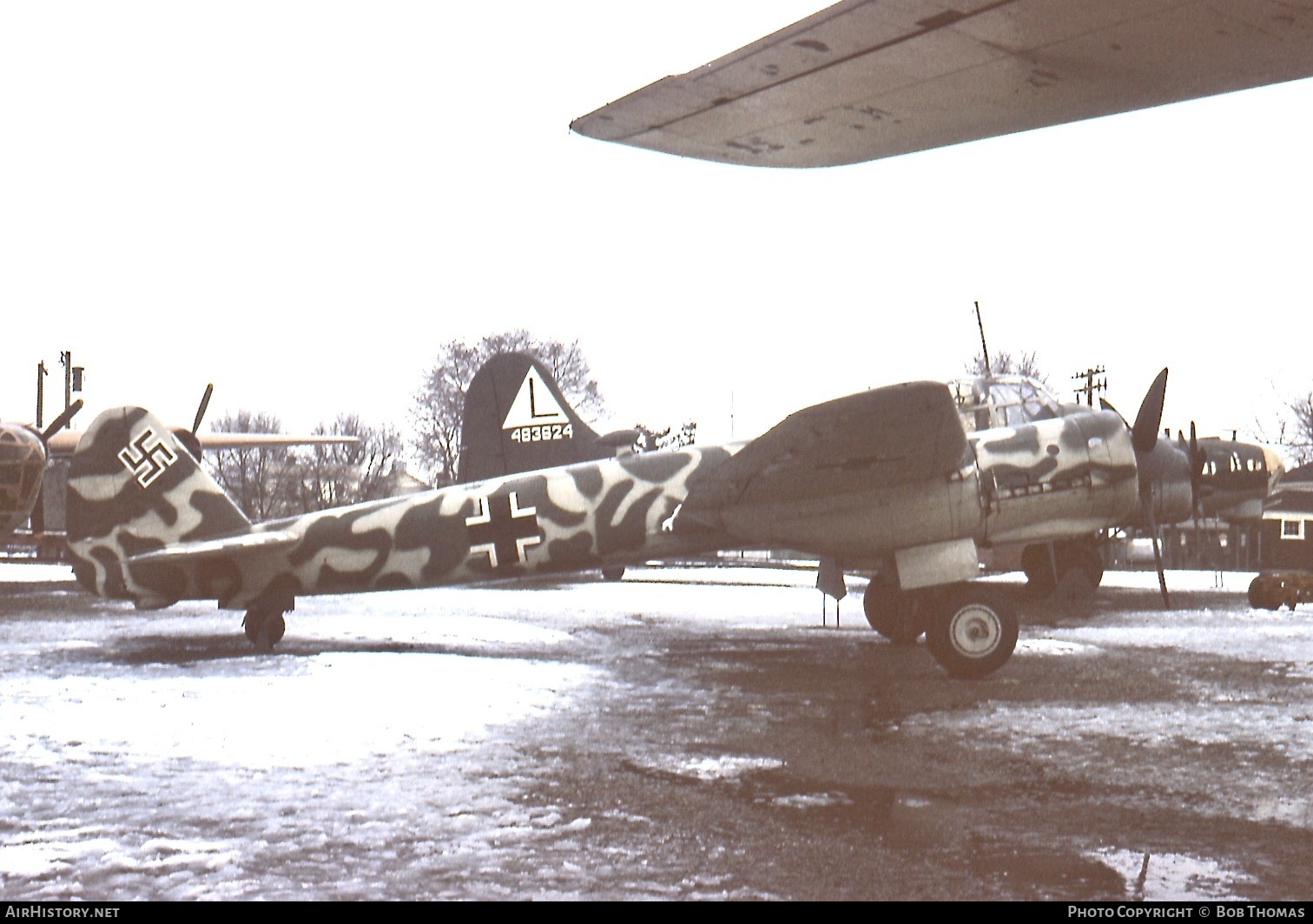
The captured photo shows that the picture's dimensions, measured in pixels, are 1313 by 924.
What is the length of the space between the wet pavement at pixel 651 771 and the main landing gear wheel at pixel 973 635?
0.85 feet

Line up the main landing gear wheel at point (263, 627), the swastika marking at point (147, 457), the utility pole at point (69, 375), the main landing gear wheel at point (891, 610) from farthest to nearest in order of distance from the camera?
1. the utility pole at point (69, 375)
2. the main landing gear wheel at point (891, 610)
3. the main landing gear wheel at point (263, 627)
4. the swastika marking at point (147, 457)

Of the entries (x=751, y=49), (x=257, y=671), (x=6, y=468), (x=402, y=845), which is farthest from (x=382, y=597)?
(x=751, y=49)

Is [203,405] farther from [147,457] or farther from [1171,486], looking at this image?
[1171,486]

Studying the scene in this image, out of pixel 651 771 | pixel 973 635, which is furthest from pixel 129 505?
pixel 973 635

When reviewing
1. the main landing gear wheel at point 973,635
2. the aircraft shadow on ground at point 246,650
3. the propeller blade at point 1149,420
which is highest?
the propeller blade at point 1149,420

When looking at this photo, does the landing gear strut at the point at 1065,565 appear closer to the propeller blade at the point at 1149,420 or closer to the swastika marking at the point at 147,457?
the propeller blade at the point at 1149,420

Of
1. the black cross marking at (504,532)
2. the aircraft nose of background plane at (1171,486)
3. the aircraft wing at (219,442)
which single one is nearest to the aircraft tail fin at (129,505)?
the black cross marking at (504,532)

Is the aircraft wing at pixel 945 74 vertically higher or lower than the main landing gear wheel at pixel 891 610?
higher

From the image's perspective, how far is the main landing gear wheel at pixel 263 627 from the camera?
11250 mm

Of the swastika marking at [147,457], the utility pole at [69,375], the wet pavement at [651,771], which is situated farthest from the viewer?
the utility pole at [69,375]

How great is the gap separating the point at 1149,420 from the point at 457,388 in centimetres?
1933

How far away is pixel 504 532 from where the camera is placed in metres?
10.6

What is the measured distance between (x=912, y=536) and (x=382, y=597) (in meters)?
13.1
